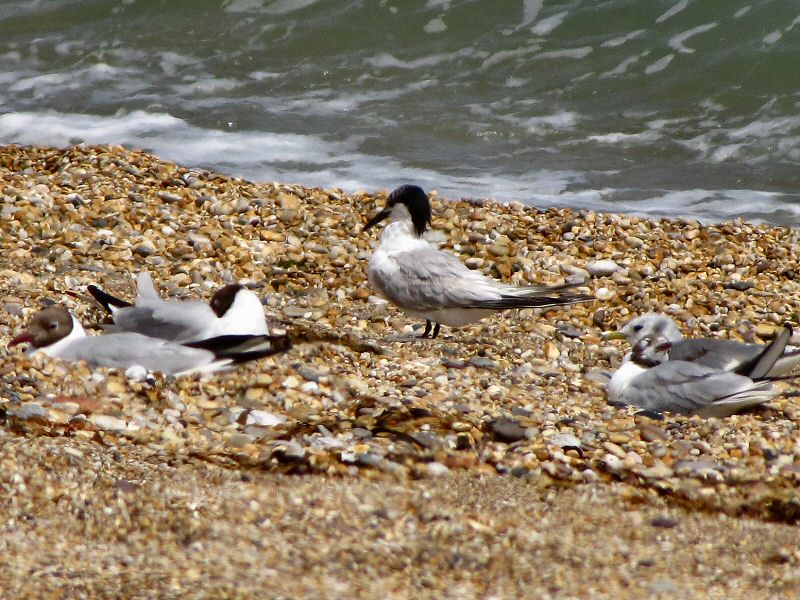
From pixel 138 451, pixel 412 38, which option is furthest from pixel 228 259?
pixel 412 38

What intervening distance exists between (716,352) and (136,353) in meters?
2.28

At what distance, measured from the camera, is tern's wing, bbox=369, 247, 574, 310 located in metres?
4.98

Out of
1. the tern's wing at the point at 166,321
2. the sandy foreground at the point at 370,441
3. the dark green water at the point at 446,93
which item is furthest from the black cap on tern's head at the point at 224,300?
the dark green water at the point at 446,93

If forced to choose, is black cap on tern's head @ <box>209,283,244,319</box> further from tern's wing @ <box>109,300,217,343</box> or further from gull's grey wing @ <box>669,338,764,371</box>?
gull's grey wing @ <box>669,338,764,371</box>

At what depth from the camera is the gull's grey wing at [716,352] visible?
4.31 m

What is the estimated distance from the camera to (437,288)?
507 centimetres

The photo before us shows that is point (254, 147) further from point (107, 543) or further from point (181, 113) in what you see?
point (107, 543)

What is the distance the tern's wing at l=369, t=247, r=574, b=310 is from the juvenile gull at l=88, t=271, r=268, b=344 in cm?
74

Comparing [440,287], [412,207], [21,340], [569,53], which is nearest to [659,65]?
[569,53]

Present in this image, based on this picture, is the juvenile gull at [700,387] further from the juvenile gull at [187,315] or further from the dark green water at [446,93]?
the dark green water at [446,93]

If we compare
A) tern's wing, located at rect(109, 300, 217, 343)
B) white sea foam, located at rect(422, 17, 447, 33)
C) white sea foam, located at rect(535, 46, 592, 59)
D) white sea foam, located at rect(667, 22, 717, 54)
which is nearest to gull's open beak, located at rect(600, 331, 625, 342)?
tern's wing, located at rect(109, 300, 217, 343)

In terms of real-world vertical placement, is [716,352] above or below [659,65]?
below

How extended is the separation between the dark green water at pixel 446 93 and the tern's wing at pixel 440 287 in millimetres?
2316

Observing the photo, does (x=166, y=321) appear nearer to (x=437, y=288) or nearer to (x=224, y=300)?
(x=224, y=300)
